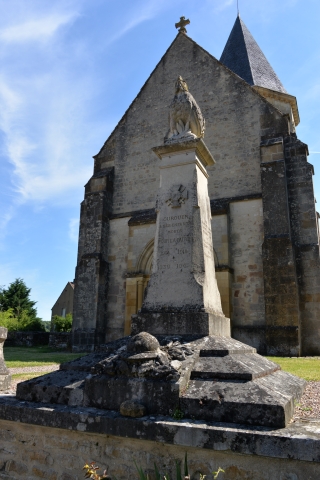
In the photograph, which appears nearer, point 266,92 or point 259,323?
point 259,323

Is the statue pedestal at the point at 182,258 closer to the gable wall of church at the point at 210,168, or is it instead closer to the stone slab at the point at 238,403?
the stone slab at the point at 238,403

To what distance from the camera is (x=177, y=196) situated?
17.4 ft

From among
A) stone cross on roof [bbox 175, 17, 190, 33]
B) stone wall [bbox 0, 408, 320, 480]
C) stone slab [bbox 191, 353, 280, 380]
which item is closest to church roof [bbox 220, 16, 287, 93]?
stone cross on roof [bbox 175, 17, 190, 33]

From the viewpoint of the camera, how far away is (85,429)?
3.34m

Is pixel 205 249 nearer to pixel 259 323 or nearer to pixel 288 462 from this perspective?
pixel 288 462

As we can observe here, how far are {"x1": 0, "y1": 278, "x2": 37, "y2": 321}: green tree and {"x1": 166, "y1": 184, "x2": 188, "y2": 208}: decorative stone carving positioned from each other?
2910 centimetres

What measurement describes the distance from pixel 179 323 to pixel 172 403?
56.5 inches

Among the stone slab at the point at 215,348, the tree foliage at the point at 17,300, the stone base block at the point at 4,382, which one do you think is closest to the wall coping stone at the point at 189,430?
the stone slab at the point at 215,348

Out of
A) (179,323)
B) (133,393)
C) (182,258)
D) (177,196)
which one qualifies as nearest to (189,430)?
(133,393)

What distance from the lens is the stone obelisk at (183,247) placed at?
4.75m

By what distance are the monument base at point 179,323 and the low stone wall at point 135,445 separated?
148 centimetres

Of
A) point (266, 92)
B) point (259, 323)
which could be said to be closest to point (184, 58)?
point (266, 92)

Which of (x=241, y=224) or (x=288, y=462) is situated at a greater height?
(x=241, y=224)

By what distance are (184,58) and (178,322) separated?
14367 millimetres
